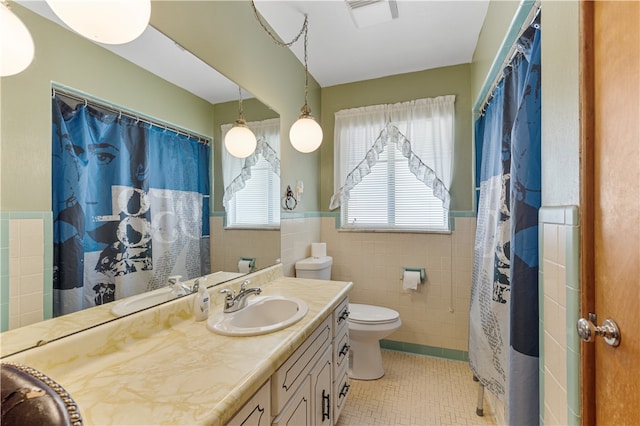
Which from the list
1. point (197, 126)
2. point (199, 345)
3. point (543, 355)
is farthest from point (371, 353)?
point (197, 126)

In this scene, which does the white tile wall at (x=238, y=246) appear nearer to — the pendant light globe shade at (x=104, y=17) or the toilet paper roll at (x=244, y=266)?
the toilet paper roll at (x=244, y=266)

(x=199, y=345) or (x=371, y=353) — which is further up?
(x=199, y=345)

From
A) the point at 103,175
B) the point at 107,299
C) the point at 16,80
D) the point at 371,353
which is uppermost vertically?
the point at 16,80

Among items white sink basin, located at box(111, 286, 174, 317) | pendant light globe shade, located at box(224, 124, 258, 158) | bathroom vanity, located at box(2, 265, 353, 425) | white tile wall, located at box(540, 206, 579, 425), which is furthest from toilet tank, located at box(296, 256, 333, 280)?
white tile wall, located at box(540, 206, 579, 425)

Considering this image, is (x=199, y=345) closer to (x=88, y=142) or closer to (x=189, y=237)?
(x=189, y=237)

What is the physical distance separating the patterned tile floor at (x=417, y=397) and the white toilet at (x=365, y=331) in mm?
82

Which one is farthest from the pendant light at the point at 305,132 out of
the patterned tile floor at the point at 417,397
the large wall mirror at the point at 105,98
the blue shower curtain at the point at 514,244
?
the patterned tile floor at the point at 417,397

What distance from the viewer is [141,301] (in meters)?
1.06

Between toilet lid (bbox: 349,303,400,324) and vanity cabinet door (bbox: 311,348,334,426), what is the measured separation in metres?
0.64

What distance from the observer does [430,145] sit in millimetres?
2418

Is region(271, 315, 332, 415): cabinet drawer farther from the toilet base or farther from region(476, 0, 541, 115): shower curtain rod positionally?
region(476, 0, 541, 115): shower curtain rod

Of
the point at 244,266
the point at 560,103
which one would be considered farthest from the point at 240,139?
the point at 560,103

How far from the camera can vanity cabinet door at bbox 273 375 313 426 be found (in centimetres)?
Answer: 97

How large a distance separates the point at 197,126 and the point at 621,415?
1737 mm
